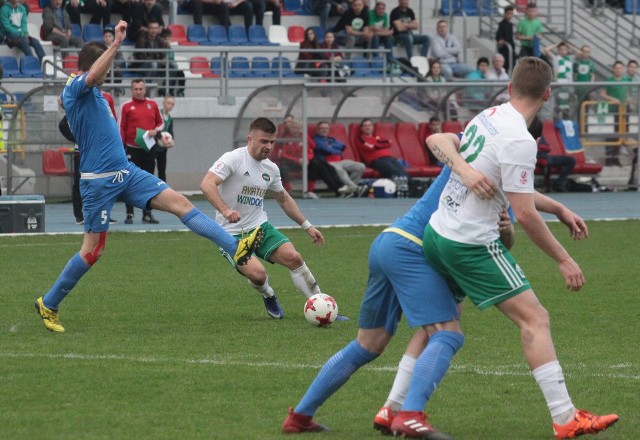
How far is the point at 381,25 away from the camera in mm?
30391

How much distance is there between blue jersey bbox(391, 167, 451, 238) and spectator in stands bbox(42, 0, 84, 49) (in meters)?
21.1

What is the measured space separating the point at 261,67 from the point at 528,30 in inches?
287

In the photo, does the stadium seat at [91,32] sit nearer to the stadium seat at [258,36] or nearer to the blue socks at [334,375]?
the stadium seat at [258,36]

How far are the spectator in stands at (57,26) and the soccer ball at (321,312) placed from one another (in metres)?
17.7

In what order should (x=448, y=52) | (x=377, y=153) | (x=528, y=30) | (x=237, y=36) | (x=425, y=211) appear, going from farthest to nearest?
(x=528, y=30) → (x=448, y=52) → (x=237, y=36) → (x=377, y=153) → (x=425, y=211)

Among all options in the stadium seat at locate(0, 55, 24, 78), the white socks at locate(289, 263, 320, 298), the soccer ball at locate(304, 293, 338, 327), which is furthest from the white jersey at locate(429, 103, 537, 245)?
the stadium seat at locate(0, 55, 24, 78)

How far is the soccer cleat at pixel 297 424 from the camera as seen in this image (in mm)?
6254

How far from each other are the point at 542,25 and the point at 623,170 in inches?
282

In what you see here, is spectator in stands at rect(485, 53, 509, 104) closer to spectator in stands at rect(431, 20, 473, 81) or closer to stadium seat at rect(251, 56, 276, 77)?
spectator in stands at rect(431, 20, 473, 81)

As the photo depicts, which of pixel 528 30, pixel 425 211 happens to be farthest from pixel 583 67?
pixel 425 211

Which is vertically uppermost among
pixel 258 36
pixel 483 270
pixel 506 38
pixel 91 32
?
pixel 91 32

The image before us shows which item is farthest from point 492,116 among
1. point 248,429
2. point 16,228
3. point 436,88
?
point 436,88

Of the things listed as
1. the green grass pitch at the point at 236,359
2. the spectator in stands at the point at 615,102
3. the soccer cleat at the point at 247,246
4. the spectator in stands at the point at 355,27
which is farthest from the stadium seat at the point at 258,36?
the soccer cleat at the point at 247,246

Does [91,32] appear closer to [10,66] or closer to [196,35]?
[10,66]
